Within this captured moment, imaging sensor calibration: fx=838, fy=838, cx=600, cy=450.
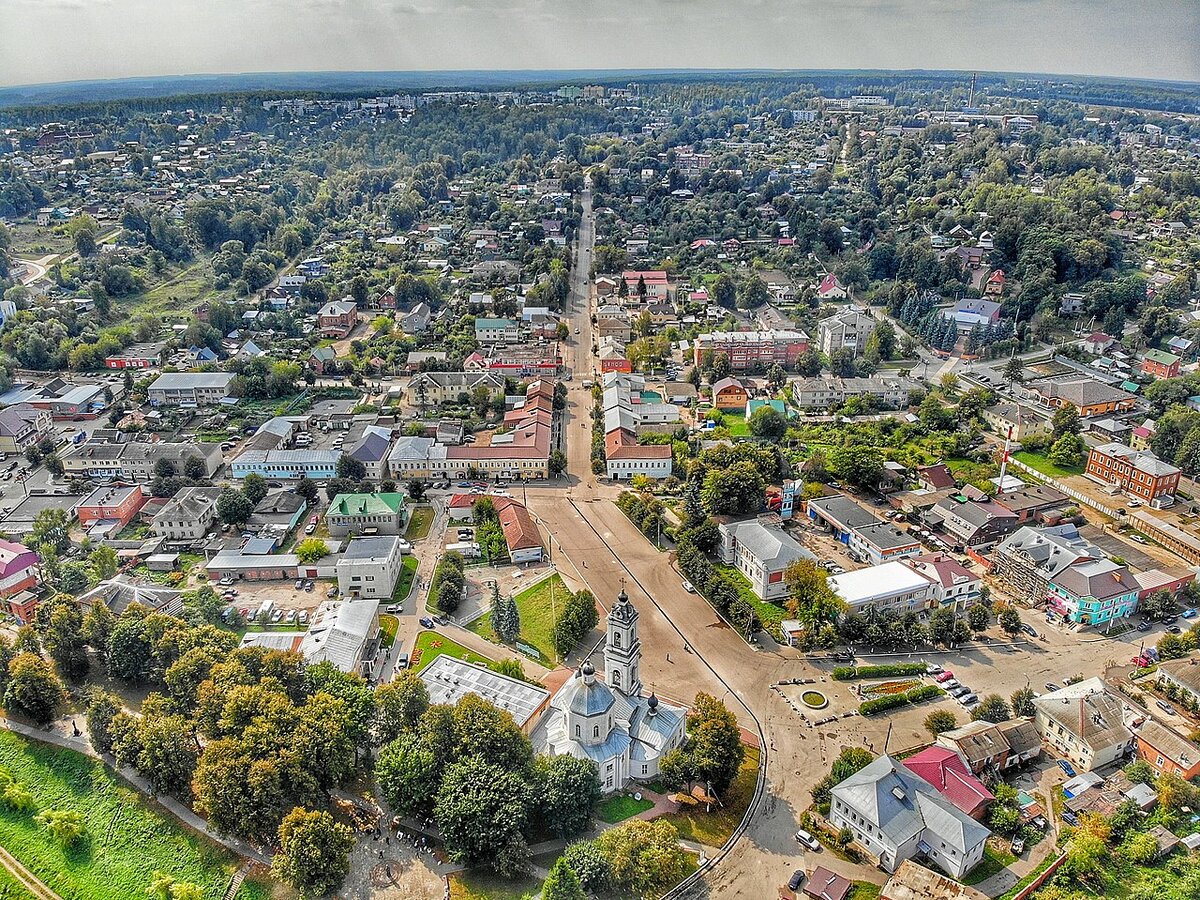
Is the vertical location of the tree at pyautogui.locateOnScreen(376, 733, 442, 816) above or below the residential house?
above

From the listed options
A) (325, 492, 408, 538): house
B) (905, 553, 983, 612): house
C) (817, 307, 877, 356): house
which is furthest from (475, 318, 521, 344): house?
(905, 553, 983, 612): house

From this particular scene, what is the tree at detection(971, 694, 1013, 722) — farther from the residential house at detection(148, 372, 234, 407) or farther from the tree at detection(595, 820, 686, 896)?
the residential house at detection(148, 372, 234, 407)

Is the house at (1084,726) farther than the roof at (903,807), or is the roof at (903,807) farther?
the house at (1084,726)

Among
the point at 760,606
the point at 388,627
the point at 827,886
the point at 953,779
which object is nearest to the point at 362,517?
the point at 388,627

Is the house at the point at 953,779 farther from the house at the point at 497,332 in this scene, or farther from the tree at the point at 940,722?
the house at the point at 497,332

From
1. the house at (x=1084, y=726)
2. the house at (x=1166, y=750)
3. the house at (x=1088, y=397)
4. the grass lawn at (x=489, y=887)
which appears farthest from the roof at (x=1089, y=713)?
the house at (x=1088, y=397)

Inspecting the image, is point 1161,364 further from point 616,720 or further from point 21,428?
point 21,428

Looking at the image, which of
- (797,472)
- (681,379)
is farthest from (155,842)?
(681,379)
